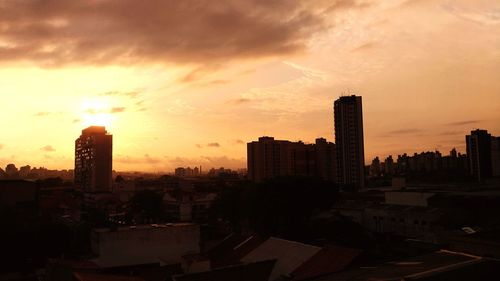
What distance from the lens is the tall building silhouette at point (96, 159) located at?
299 feet

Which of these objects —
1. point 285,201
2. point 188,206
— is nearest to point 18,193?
point 188,206

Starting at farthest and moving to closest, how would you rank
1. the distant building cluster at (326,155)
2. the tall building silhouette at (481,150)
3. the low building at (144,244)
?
1. the tall building silhouette at (481,150)
2. the distant building cluster at (326,155)
3. the low building at (144,244)

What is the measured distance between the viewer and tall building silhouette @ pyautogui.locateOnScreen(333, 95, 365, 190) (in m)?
73.3

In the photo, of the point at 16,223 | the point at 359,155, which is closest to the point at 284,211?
the point at 16,223

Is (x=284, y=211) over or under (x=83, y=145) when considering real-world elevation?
under

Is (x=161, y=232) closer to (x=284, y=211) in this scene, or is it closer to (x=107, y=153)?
(x=284, y=211)

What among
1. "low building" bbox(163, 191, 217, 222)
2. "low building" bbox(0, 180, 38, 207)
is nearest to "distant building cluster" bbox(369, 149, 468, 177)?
"low building" bbox(163, 191, 217, 222)

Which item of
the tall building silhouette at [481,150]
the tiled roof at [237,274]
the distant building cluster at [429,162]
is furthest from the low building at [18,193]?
the distant building cluster at [429,162]

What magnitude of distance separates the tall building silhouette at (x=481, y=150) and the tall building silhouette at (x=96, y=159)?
232 feet

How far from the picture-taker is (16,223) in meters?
32.1

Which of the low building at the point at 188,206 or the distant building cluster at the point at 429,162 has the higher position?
the distant building cluster at the point at 429,162

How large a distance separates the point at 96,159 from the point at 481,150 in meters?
74.2

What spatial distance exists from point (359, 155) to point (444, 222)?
43.2m

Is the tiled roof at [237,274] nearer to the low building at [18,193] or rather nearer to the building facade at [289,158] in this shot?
the low building at [18,193]
